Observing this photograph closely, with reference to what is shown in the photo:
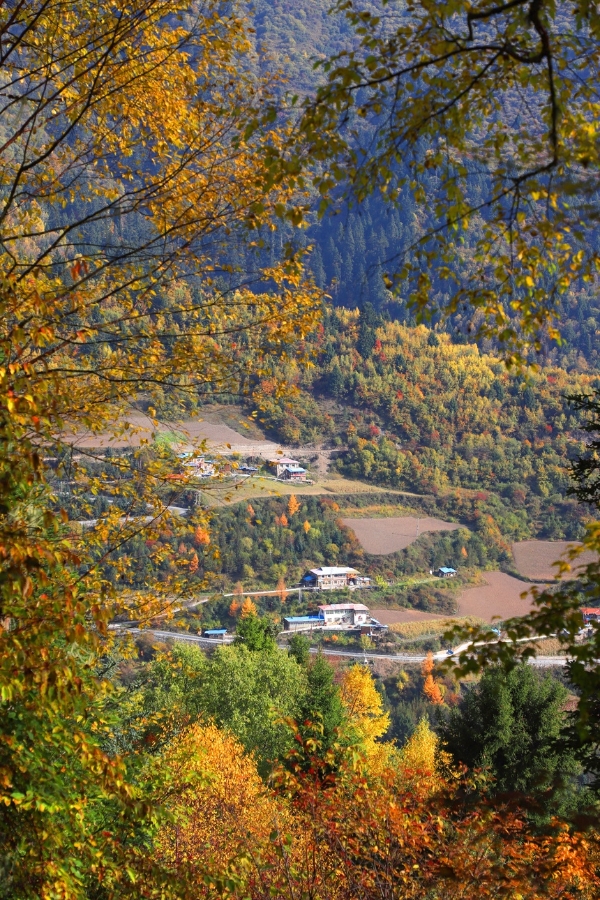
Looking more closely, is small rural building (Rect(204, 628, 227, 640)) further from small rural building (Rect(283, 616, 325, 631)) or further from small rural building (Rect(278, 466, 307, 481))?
small rural building (Rect(278, 466, 307, 481))

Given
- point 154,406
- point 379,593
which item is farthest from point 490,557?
point 154,406

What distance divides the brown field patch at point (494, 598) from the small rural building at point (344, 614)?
1098cm

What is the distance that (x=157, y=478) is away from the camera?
5.02m

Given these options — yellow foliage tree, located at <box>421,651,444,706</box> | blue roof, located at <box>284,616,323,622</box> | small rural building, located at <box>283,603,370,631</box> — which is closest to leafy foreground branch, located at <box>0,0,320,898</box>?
yellow foliage tree, located at <box>421,651,444,706</box>

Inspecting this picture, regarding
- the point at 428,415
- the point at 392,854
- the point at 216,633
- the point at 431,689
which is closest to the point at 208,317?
the point at 392,854

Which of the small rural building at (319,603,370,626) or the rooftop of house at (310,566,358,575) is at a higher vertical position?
the rooftop of house at (310,566,358,575)

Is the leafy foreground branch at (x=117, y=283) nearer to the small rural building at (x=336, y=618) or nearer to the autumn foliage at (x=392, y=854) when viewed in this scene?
the autumn foliage at (x=392, y=854)

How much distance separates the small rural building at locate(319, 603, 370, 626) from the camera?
74438 mm

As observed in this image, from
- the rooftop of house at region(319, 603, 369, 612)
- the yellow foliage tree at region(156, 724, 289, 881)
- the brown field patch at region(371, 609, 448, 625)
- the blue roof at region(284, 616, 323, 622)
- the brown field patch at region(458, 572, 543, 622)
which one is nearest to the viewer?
the yellow foliage tree at region(156, 724, 289, 881)

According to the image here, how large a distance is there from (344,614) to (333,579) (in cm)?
673

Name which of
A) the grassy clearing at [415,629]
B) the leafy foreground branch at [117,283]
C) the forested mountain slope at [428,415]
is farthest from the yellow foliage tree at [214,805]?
the forested mountain slope at [428,415]

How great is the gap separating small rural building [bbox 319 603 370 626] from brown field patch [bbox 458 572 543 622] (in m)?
11.0

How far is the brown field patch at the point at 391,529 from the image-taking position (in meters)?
92.2

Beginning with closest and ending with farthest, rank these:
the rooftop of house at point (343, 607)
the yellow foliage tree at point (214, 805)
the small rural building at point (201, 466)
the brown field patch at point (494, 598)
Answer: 1. the small rural building at point (201, 466)
2. the yellow foliage tree at point (214, 805)
3. the rooftop of house at point (343, 607)
4. the brown field patch at point (494, 598)
